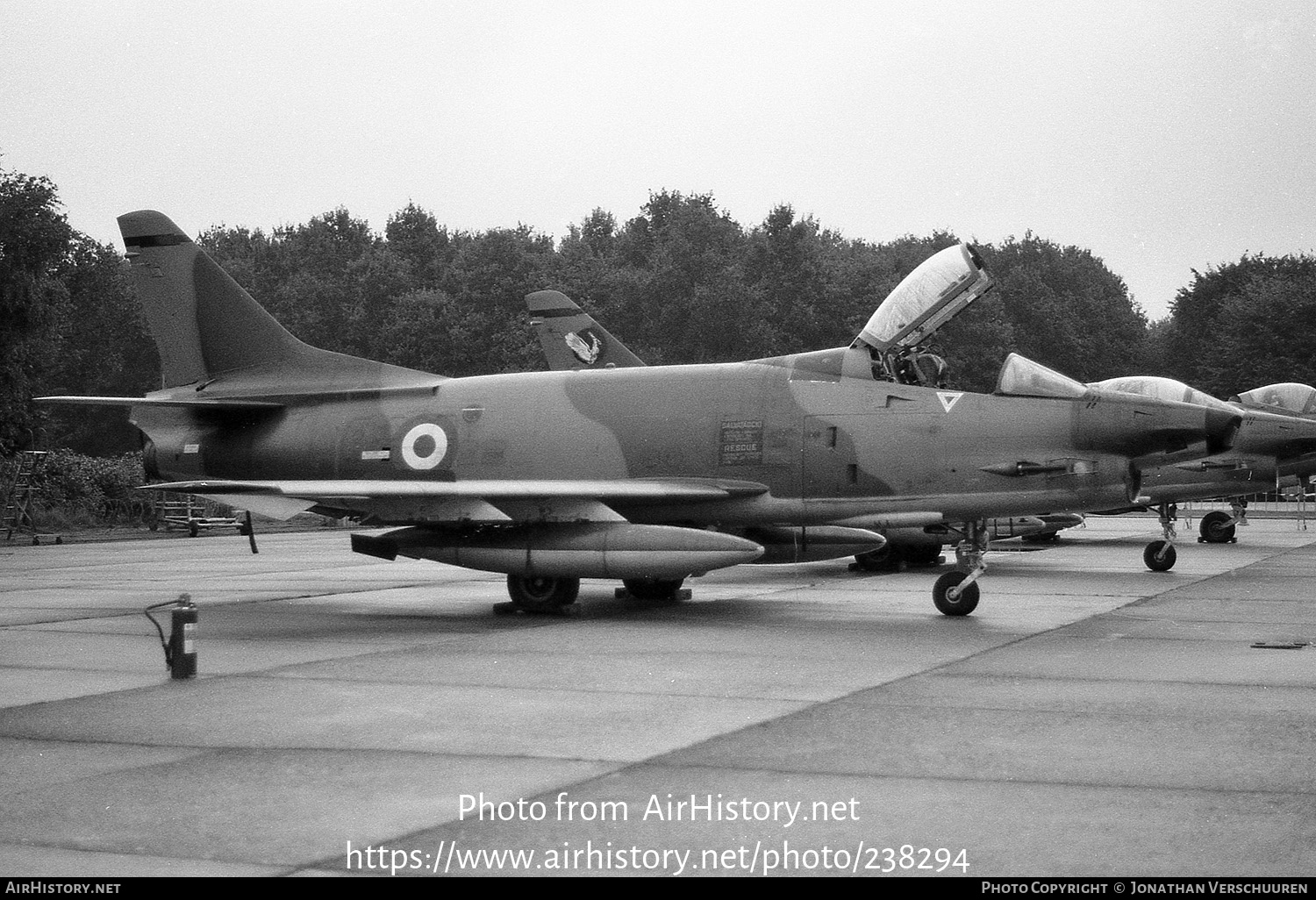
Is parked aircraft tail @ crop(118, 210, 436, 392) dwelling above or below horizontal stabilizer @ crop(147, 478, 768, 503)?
above

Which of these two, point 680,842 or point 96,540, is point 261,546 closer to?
point 96,540

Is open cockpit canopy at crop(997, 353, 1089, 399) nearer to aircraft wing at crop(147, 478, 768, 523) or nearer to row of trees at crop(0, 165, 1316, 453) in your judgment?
aircraft wing at crop(147, 478, 768, 523)

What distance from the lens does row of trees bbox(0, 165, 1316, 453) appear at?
65500mm

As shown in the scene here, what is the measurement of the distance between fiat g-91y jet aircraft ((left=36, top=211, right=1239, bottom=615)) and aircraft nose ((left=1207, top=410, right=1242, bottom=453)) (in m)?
0.02

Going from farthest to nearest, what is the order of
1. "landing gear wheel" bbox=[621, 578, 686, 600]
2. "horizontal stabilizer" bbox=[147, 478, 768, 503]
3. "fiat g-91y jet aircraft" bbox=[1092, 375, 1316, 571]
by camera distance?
"fiat g-91y jet aircraft" bbox=[1092, 375, 1316, 571] → "landing gear wheel" bbox=[621, 578, 686, 600] → "horizontal stabilizer" bbox=[147, 478, 768, 503]

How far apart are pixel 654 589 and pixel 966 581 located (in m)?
3.43

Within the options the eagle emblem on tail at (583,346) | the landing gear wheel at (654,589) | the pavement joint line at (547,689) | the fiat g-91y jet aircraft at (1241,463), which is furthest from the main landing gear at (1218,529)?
the pavement joint line at (547,689)

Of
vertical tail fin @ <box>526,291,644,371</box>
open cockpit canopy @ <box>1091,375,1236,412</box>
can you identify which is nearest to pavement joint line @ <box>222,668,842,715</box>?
open cockpit canopy @ <box>1091,375,1236,412</box>

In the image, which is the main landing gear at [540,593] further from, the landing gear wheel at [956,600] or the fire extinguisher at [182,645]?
the fire extinguisher at [182,645]

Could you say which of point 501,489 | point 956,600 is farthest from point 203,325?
point 956,600

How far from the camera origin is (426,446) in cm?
1441

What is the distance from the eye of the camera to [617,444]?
13.7 meters

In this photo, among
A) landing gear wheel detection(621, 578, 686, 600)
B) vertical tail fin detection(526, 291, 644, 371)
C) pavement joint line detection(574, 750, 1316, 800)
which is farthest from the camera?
vertical tail fin detection(526, 291, 644, 371)

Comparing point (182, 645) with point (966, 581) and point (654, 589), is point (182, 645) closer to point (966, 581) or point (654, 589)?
point (654, 589)
